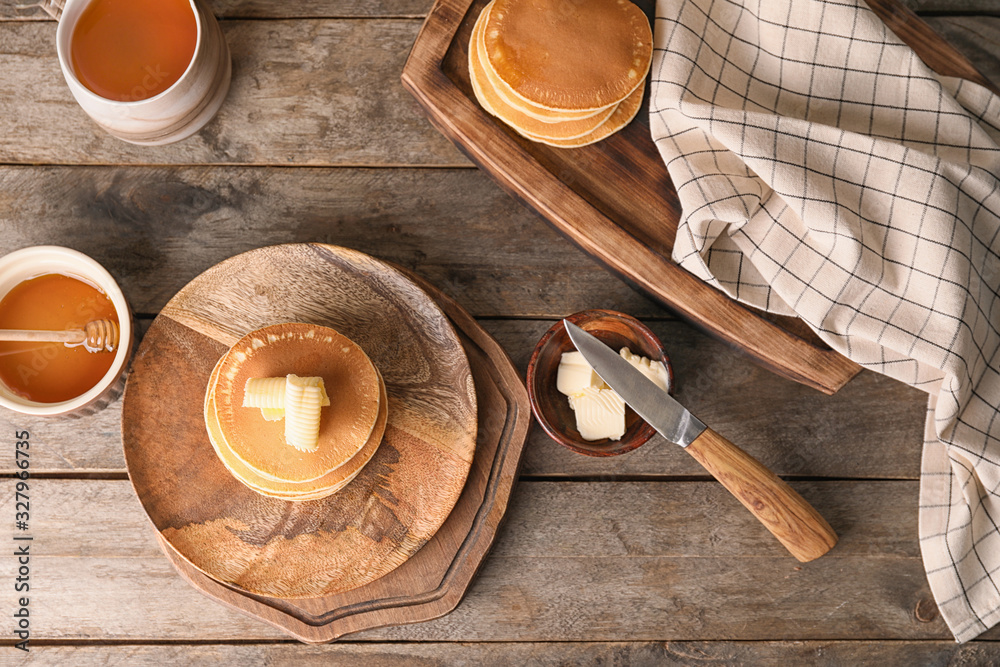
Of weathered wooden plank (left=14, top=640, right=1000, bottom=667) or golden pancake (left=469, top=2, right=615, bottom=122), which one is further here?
weathered wooden plank (left=14, top=640, right=1000, bottom=667)

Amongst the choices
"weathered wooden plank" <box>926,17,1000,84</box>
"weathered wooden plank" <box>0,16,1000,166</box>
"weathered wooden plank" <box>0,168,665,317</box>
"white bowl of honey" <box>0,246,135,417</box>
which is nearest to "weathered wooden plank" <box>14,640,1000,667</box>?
"white bowl of honey" <box>0,246,135,417</box>

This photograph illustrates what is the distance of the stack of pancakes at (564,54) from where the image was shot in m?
0.77

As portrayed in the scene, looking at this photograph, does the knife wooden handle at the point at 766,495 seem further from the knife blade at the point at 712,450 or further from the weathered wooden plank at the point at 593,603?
the weathered wooden plank at the point at 593,603

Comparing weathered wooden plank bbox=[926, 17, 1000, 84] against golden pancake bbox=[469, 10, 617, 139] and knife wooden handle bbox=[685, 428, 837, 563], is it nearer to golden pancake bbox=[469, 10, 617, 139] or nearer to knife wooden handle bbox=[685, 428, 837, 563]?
golden pancake bbox=[469, 10, 617, 139]

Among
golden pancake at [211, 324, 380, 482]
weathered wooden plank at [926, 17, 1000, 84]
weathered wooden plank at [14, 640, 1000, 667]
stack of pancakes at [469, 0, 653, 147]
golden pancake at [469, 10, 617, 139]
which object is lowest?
weathered wooden plank at [14, 640, 1000, 667]

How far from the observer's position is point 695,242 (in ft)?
2.67

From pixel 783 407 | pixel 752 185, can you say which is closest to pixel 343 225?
pixel 752 185

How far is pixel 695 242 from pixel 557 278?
23 cm

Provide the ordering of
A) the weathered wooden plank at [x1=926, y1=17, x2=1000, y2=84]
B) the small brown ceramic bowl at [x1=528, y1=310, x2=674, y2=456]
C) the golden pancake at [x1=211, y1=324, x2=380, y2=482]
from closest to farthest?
the golden pancake at [x1=211, y1=324, x2=380, y2=482]
the small brown ceramic bowl at [x1=528, y1=310, x2=674, y2=456]
the weathered wooden plank at [x1=926, y1=17, x2=1000, y2=84]

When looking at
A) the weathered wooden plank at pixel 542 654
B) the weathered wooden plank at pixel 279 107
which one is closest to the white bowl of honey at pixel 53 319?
the weathered wooden plank at pixel 279 107

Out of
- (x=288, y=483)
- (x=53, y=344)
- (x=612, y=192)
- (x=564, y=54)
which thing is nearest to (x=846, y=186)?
(x=612, y=192)

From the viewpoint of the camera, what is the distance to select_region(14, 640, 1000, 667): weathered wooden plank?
0.95 metres

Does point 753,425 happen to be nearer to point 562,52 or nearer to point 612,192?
point 612,192

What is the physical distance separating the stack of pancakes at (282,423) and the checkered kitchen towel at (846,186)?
46cm
